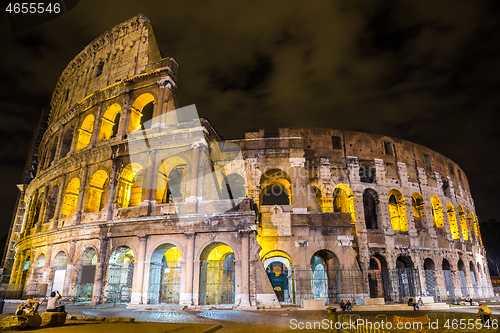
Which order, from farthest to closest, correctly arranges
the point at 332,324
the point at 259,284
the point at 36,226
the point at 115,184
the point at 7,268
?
the point at 7,268 → the point at 36,226 → the point at 115,184 → the point at 259,284 → the point at 332,324

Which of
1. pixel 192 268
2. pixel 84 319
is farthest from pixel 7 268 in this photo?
pixel 84 319

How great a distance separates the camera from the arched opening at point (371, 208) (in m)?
22.4

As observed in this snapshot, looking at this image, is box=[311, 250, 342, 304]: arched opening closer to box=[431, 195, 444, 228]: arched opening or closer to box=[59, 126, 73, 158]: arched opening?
box=[431, 195, 444, 228]: arched opening

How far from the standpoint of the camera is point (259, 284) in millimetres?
14391

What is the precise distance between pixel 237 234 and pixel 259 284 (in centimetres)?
242

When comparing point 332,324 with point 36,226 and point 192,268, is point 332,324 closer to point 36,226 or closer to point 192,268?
point 192,268

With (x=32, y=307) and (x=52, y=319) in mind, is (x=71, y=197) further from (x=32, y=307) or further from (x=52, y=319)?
(x=52, y=319)

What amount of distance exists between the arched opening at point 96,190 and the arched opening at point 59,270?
Result: 119 inches

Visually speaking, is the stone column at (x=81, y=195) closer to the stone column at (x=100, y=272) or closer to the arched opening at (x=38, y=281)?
the stone column at (x=100, y=272)

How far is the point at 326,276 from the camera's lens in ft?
62.5

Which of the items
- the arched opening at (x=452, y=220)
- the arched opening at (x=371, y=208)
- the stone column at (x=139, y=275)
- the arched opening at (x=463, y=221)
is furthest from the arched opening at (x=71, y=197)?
the arched opening at (x=463, y=221)

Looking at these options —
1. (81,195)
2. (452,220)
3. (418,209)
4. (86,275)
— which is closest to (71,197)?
(81,195)

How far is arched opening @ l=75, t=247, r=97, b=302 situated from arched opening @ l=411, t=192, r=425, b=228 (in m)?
21.4

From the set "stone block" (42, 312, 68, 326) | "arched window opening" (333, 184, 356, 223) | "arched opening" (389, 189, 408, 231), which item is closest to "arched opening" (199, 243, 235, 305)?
"arched window opening" (333, 184, 356, 223)
